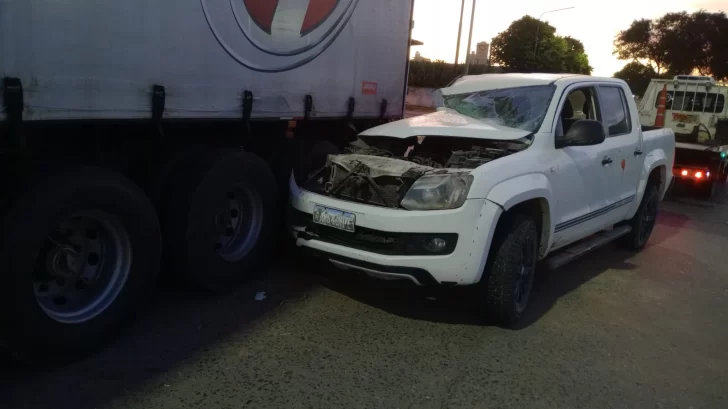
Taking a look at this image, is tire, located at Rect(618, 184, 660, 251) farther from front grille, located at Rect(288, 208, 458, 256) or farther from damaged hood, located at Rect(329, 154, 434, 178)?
front grille, located at Rect(288, 208, 458, 256)

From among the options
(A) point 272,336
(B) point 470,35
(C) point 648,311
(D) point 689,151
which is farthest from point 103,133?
(B) point 470,35

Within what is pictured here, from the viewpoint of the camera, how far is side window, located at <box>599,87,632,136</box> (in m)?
6.02

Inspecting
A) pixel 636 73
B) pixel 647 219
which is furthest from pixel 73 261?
pixel 636 73

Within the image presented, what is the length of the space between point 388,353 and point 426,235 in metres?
0.83

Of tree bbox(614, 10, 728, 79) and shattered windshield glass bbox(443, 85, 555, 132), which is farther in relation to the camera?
tree bbox(614, 10, 728, 79)

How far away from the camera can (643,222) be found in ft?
23.7

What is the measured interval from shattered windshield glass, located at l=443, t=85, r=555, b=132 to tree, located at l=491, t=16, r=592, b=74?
55486 mm

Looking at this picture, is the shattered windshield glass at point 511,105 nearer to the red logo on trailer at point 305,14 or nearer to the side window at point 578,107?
the side window at point 578,107

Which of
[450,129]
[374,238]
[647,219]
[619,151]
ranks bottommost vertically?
[647,219]

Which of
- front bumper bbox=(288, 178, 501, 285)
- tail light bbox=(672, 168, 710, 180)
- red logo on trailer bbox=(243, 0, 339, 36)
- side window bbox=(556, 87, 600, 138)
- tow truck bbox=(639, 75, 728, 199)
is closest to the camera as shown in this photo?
front bumper bbox=(288, 178, 501, 285)

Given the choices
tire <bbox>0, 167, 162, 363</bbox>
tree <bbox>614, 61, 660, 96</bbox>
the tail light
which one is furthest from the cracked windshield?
tree <bbox>614, 61, 660, 96</bbox>

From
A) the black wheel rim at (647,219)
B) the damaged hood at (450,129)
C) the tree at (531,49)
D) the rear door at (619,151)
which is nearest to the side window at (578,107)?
the rear door at (619,151)

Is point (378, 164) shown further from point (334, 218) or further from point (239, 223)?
point (239, 223)

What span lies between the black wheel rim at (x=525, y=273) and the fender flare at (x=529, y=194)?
29 centimetres
